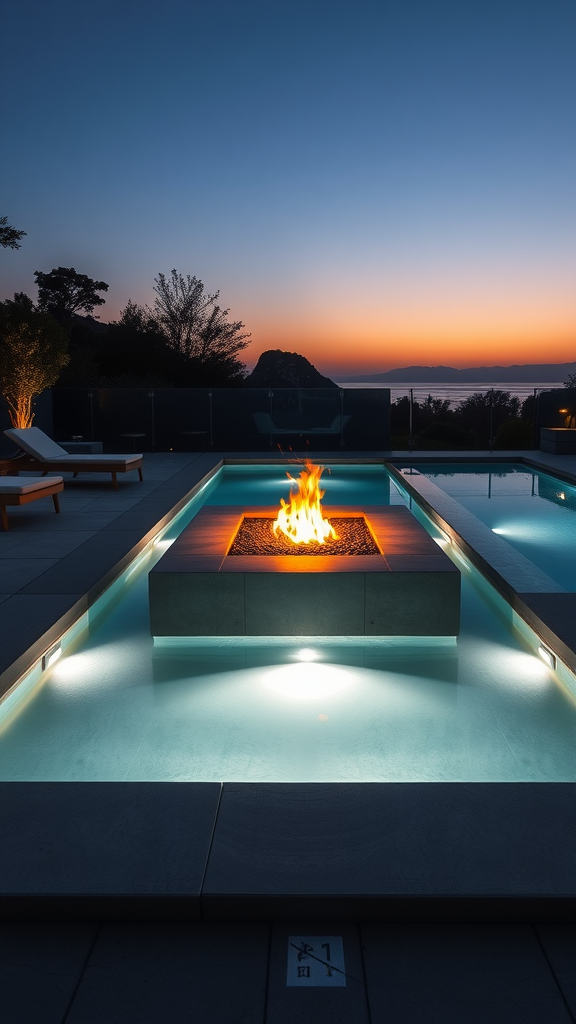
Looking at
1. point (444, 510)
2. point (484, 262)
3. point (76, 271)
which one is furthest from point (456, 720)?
point (76, 271)

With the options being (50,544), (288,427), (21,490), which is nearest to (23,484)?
(21,490)

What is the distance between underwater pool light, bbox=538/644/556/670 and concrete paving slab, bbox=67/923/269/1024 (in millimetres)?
2347

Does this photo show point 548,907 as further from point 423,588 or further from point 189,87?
point 189,87

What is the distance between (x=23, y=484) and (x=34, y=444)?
8.50ft

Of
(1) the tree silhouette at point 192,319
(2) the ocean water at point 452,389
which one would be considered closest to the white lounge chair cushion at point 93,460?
(2) the ocean water at point 452,389

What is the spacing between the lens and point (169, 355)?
93.7 ft

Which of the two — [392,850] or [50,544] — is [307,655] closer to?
[392,850]

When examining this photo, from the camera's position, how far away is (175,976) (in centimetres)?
164

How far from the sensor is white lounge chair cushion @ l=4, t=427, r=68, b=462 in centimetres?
922

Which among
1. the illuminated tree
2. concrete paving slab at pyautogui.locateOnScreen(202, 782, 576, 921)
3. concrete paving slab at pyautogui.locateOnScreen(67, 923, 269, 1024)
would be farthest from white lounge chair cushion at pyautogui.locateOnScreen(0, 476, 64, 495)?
concrete paving slab at pyautogui.locateOnScreen(67, 923, 269, 1024)

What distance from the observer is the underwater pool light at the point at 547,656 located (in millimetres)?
3697

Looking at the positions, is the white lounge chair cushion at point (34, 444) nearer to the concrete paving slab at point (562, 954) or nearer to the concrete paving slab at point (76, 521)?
the concrete paving slab at point (76, 521)

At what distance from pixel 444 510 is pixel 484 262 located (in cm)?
1350

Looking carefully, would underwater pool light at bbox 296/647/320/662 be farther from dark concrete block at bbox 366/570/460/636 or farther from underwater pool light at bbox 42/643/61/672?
underwater pool light at bbox 42/643/61/672
